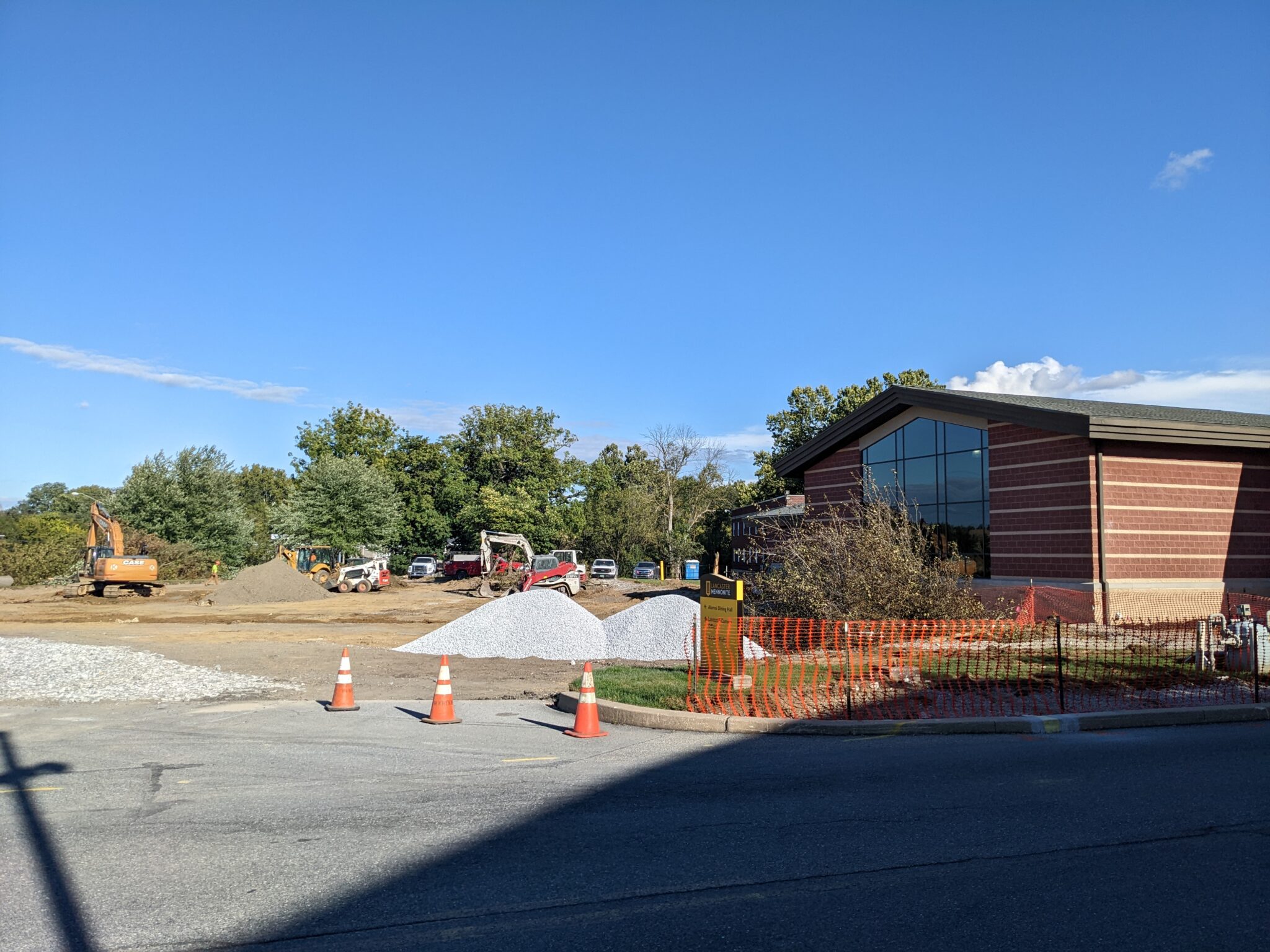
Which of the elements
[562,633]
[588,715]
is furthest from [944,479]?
[588,715]

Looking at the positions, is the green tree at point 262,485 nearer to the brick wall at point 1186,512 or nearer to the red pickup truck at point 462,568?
the red pickup truck at point 462,568

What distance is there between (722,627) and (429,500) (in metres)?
61.4

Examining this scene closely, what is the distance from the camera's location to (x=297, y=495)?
59.0 metres

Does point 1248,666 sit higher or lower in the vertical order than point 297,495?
lower

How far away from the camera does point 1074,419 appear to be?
21609 mm

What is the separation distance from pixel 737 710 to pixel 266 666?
9.32m

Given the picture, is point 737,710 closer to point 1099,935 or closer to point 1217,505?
point 1099,935

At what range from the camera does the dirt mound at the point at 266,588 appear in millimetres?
35781

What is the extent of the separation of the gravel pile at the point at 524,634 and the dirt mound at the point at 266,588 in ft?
61.6

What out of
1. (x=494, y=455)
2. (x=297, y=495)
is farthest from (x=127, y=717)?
(x=494, y=455)

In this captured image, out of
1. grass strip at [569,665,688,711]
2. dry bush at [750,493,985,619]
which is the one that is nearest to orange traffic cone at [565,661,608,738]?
grass strip at [569,665,688,711]

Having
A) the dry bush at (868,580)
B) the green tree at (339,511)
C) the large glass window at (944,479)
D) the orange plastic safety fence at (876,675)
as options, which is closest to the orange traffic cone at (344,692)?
the orange plastic safety fence at (876,675)

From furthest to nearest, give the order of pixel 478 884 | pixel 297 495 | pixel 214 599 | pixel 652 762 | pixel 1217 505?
pixel 297 495 < pixel 214 599 < pixel 1217 505 < pixel 652 762 < pixel 478 884

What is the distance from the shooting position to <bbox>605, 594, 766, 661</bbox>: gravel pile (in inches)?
710
